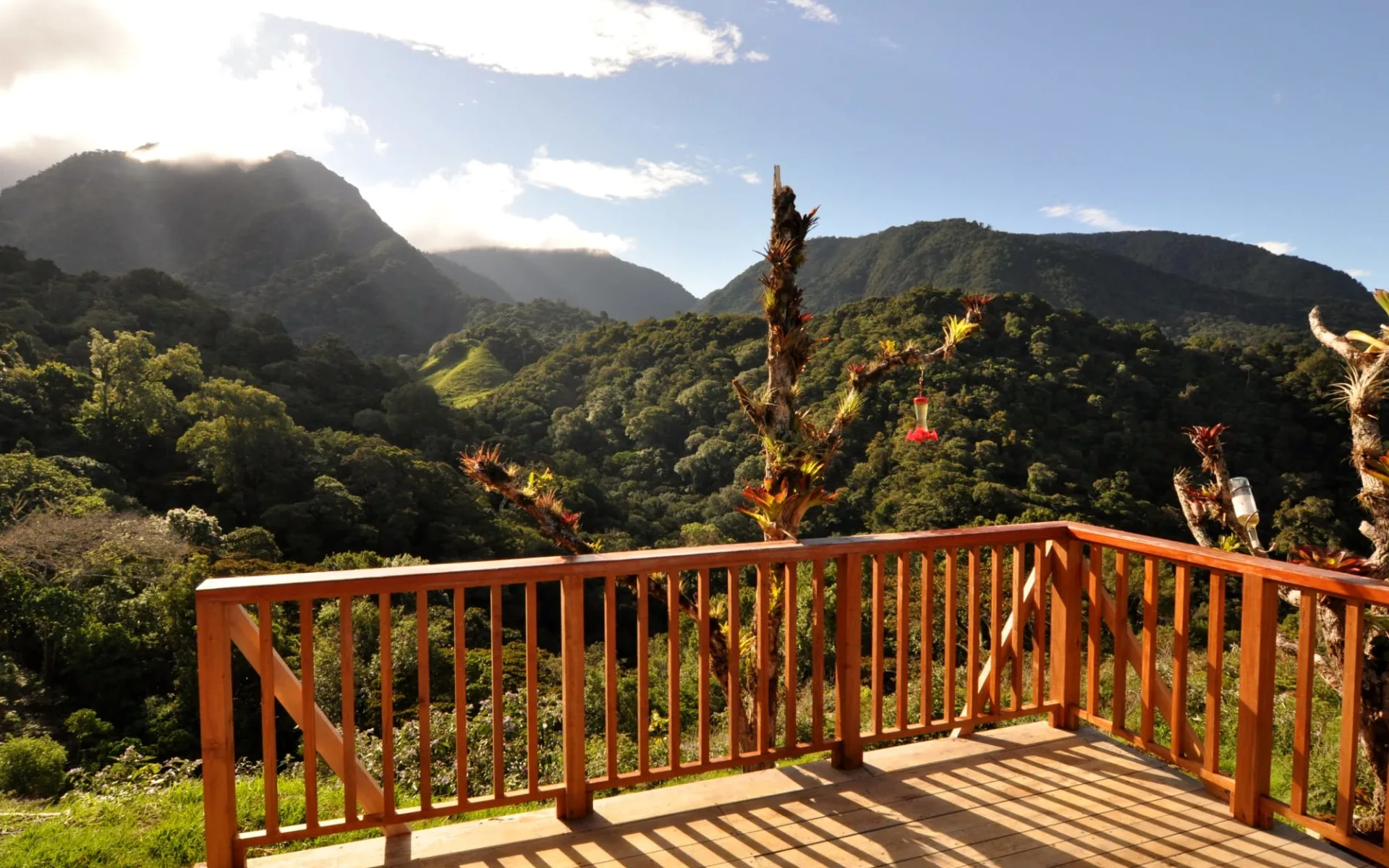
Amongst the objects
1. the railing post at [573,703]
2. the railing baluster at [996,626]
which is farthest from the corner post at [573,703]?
the railing baluster at [996,626]

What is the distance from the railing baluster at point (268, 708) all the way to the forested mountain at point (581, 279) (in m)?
68.5

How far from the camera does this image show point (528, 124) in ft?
65.4

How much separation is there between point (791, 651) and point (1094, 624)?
128 centimetres

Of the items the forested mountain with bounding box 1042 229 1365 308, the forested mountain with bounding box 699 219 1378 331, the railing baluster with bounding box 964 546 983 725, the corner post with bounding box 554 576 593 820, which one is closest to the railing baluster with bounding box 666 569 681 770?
the corner post with bounding box 554 576 593 820

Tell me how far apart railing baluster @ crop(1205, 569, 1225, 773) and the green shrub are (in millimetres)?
8135

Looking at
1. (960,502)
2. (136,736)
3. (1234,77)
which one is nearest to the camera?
(136,736)

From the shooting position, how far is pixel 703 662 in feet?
8.24

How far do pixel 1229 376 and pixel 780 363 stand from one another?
29.3 m

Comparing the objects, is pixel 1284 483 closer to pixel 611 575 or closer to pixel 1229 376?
pixel 1229 376

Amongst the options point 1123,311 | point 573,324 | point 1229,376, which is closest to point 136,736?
point 1229,376

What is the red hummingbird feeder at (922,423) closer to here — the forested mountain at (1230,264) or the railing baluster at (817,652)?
the railing baluster at (817,652)

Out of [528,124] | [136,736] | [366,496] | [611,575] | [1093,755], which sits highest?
[528,124]

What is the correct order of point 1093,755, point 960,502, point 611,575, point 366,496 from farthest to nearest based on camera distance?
point 366,496 < point 960,502 < point 1093,755 < point 611,575

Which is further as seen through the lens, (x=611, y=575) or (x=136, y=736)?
(x=136, y=736)
